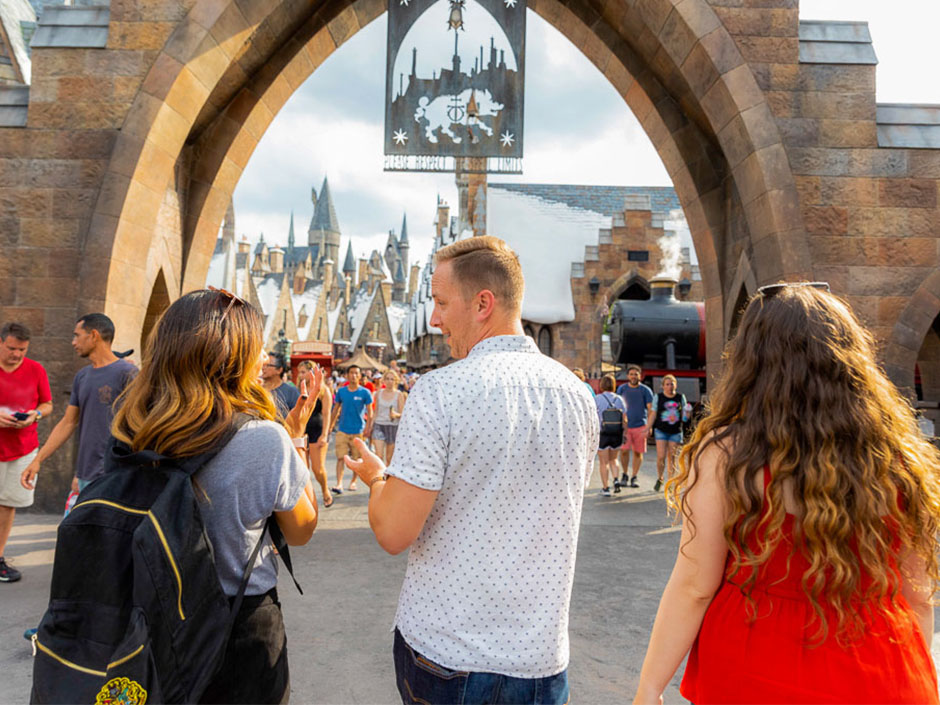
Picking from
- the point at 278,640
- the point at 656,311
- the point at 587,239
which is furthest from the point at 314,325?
the point at 278,640

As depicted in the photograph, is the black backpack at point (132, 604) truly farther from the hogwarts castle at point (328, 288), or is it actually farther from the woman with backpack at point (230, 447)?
the hogwarts castle at point (328, 288)

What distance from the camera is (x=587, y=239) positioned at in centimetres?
2373

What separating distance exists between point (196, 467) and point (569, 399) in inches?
37.0

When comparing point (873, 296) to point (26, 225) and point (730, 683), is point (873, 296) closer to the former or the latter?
point (730, 683)

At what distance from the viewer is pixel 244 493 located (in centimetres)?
176

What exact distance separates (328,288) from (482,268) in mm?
80790

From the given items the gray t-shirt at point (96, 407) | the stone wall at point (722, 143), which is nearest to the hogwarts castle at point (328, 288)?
the stone wall at point (722, 143)

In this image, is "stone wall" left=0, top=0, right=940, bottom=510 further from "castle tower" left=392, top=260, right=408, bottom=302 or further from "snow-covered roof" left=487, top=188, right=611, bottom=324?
"castle tower" left=392, top=260, right=408, bottom=302

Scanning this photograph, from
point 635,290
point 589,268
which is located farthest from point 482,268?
point 635,290

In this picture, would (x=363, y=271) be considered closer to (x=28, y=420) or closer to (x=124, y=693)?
(x=28, y=420)

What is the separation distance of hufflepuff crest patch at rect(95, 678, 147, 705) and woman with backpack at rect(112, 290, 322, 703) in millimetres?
237

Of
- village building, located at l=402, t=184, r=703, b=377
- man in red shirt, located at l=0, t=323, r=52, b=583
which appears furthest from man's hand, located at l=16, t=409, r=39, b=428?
village building, located at l=402, t=184, r=703, b=377

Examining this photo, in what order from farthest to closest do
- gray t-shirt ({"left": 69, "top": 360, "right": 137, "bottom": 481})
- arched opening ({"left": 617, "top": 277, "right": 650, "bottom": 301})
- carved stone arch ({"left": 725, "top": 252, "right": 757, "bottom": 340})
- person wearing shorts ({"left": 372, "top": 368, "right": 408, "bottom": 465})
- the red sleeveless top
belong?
arched opening ({"left": 617, "top": 277, "right": 650, "bottom": 301})
person wearing shorts ({"left": 372, "top": 368, "right": 408, "bottom": 465})
carved stone arch ({"left": 725, "top": 252, "right": 757, "bottom": 340})
gray t-shirt ({"left": 69, "top": 360, "right": 137, "bottom": 481})
the red sleeveless top

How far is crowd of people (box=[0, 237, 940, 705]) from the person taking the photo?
4.83 ft
